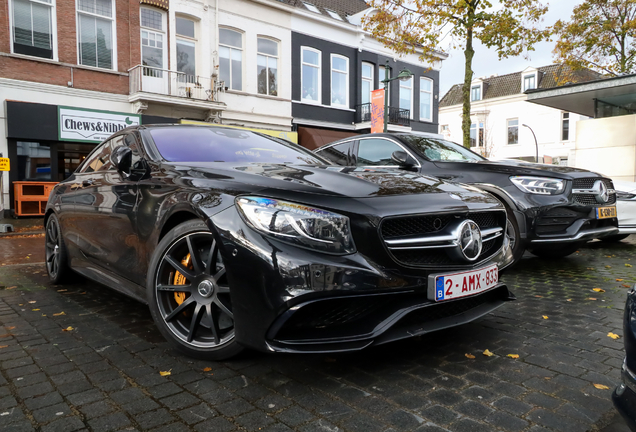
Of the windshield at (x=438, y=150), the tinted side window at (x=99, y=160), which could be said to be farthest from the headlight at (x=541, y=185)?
the tinted side window at (x=99, y=160)

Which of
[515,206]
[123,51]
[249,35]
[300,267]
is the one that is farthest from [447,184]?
[249,35]

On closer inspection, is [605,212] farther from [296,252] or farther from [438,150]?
[296,252]

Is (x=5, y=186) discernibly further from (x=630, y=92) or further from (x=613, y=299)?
(x=630, y=92)

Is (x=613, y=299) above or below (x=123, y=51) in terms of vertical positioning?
below

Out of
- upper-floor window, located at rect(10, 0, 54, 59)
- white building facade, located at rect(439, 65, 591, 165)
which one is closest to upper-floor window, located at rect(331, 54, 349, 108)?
upper-floor window, located at rect(10, 0, 54, 59)

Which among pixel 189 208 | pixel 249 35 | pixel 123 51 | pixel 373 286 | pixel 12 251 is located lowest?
pixel 12 251

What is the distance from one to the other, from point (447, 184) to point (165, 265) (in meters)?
1.77

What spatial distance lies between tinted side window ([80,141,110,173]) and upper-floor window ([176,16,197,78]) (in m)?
13.3

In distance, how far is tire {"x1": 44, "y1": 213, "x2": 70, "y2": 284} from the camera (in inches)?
182

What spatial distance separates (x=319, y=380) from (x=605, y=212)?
13.6 ft

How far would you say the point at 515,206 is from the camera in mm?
4852

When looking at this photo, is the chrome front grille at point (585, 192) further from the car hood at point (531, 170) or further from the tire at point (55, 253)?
the tire at point (55, 253)

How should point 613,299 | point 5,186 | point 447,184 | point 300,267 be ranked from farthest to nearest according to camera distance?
point 5,186
point 613,299
point 447,184
point 300,267

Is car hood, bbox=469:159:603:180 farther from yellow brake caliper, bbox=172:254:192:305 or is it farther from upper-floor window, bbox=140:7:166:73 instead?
upper-floor window, bbox=140:7:166:73
